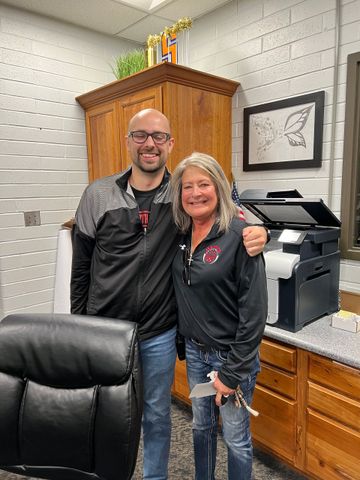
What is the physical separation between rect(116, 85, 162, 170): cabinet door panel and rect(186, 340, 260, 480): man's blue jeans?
1.41 meters

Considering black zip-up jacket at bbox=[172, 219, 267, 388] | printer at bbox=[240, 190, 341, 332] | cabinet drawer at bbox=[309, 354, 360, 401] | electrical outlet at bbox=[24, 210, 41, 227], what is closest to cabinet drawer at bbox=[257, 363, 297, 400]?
cabinet drawer at bbox=[309, 354, 360, 401]

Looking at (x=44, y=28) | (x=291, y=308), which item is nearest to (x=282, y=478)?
(x=291, y=308)

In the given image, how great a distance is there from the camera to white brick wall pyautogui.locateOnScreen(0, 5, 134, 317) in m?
2.51

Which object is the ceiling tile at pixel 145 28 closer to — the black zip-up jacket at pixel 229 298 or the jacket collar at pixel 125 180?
the jacket collar at pixel 125 180

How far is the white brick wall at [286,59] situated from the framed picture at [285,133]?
0.04m

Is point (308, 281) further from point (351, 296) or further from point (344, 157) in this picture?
point (344, 157)

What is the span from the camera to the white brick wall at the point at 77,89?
79.7 inches

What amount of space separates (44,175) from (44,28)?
101cm

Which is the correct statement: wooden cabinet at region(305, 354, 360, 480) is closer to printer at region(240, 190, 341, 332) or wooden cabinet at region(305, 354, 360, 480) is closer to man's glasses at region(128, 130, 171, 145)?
printer at region(240, 190, 341, 332)

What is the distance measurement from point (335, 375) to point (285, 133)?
136cm

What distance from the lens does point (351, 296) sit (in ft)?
6.44

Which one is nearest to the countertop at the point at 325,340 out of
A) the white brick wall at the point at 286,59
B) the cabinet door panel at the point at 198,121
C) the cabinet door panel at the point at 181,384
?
the white brick wall at the point at 286,59

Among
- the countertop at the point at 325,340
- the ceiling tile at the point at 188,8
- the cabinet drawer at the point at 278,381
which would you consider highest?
the ceiling tile at the point at 188,8

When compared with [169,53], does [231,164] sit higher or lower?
lower
